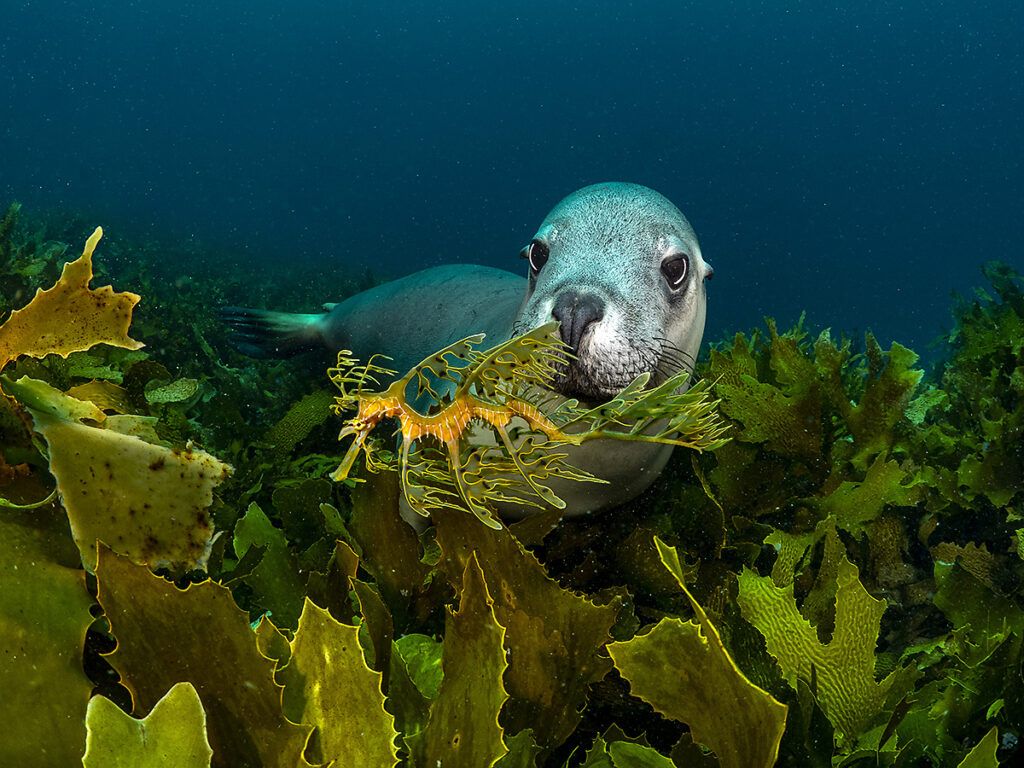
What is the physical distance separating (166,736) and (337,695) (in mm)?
209

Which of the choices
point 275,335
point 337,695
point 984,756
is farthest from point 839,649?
point 275,335

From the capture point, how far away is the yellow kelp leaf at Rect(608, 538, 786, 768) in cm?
70

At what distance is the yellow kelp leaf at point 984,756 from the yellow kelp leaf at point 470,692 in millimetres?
516

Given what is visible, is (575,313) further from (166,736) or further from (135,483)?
(166,736)

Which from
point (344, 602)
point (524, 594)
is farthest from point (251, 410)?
point (524, 594)

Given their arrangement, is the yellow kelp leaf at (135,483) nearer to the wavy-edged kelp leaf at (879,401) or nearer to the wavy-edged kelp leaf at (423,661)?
the wavy-edged kelp leaf at (423,661)

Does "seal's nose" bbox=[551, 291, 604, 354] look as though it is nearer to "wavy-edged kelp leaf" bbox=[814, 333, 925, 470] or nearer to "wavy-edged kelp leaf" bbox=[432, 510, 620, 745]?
"wavy-edged kelp leaf" bbox=[432, 510, 620, 745]

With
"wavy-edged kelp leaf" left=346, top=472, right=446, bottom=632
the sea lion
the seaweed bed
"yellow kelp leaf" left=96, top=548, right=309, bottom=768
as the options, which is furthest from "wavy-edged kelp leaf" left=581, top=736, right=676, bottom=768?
the sea lion

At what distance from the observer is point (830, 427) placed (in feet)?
6.45

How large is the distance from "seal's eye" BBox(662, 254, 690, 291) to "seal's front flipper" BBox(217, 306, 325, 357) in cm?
318

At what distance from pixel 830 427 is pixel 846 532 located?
32 centimetres

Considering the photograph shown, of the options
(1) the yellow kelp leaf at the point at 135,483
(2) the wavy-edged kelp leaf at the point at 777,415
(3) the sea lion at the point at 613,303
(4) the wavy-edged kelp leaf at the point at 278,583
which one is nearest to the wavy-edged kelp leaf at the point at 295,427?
(3) the sea lion at the point at 613,303

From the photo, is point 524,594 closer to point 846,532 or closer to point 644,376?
Answer: point 644,376

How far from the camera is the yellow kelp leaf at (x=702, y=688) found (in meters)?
0.70
